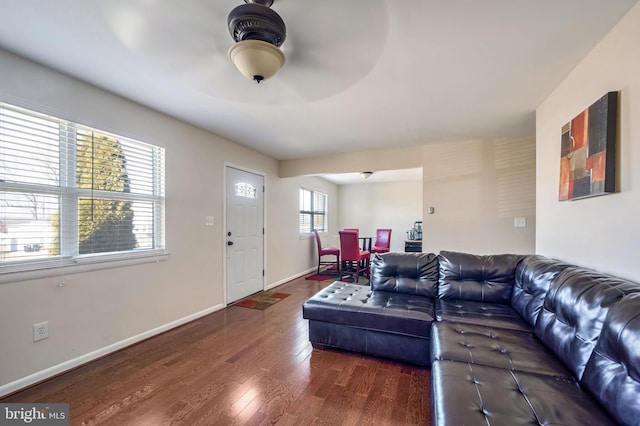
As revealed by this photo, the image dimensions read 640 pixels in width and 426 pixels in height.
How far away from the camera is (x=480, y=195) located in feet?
12.4

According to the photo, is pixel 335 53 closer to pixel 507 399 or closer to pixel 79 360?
pixel 507 399

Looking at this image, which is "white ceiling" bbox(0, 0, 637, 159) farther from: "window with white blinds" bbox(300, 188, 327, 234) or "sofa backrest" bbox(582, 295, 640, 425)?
"window with white blinds" bbox(300, 188, 327, 234)

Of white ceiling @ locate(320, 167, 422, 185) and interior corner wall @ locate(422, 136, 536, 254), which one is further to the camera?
white ceiling @ locate(320, 167, 422, 185)

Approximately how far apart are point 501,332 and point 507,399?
805 millimetres

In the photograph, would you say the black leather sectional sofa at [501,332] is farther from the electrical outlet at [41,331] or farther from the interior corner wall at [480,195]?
the electrical outlet at [41,331]

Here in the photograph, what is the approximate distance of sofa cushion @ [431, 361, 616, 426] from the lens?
102 centimetres

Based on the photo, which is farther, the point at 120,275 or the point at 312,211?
the point at 312,211

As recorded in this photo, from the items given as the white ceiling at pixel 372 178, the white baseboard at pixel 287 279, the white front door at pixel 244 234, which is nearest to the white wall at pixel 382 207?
the white ceiling at pixel 372 178

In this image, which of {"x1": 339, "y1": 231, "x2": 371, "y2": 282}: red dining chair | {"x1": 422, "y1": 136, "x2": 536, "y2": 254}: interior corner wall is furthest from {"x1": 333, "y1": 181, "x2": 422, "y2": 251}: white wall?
{"x1": 422, "y1": 136, "x2": 536, "y2": 254}: interior corner wall

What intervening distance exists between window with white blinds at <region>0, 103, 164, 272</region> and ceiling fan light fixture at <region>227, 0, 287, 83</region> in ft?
5.63

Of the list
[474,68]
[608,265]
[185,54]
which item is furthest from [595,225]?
[185,54]

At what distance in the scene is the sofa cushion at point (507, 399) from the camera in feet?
3.36

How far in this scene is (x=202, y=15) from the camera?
1450mm

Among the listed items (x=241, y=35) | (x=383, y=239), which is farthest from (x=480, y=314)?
(x=383, y=239)
